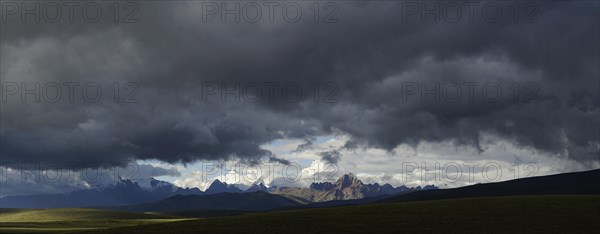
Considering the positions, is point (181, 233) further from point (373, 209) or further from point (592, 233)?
point (592, 233)

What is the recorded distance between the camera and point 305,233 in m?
73.5

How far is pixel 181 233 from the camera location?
76.7 meters

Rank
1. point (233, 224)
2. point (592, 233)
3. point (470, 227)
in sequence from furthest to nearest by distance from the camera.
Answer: point (233, 224) → point (470, 227) → point (592, 233)

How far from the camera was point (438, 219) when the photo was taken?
80.9m

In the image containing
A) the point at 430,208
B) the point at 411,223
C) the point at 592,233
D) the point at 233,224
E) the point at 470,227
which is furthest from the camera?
the point at 430,208

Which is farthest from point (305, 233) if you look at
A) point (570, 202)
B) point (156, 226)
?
point (570, 202)

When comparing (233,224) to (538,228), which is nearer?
(538,228)

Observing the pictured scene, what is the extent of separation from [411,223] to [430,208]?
14.1 metres

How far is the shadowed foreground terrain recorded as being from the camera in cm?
7350

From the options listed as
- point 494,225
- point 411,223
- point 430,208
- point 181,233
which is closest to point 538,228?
point 494,225

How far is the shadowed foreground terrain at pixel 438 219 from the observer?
241ft

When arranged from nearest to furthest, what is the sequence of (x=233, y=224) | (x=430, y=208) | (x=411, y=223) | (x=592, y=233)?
(x=592, y=233) → (x=411, y=223) → (x=233, y=224) → (x=430, y=208)

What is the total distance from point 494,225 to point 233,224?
125 ft

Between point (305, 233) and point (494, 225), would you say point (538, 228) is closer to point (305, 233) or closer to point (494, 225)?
point (494, 225)
